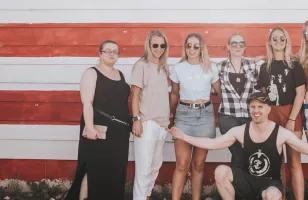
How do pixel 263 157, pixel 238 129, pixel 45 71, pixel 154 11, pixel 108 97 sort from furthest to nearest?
pixel 45 71 → pixel 154 11 → pixel 108 97 → pixel 238 129 → pixel 263 157

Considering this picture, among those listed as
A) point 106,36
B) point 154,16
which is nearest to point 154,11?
point 154,16

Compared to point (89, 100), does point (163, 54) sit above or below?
above

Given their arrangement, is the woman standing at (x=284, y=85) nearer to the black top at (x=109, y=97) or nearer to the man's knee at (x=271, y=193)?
the man's knee at (x=271, y=193)

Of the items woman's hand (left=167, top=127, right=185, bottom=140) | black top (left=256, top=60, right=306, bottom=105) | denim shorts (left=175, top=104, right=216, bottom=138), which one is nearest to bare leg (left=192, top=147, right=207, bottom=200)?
denim shorts (left=175, top=104, right=216, bottom=138)

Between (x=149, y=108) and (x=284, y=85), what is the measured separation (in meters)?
1.16

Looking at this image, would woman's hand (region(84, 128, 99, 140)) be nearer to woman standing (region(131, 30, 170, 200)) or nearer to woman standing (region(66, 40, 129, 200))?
woman standing (region(66, 40, 129, 200))

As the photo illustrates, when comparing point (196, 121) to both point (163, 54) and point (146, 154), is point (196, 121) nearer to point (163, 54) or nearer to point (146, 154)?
point (146, 154)

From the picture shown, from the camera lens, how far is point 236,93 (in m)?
3.79

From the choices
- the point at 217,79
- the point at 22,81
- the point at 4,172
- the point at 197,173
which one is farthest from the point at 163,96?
the point at 4,172

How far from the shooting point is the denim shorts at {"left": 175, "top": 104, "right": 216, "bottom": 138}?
12.5 ft

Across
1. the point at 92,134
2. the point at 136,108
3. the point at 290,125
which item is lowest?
the point at 92,134

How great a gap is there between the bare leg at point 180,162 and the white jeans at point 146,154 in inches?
6.8

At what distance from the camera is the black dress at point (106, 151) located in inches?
146

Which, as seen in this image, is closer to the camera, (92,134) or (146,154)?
(92,134)
